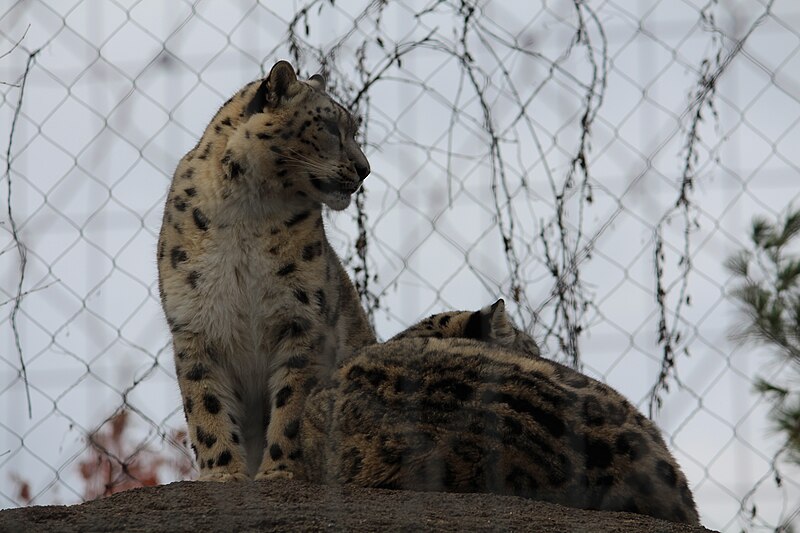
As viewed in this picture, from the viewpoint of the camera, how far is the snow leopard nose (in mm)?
5801

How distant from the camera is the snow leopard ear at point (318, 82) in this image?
5918mm

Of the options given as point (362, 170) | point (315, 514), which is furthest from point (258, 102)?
point (315, 514)

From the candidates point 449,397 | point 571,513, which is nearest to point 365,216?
point 449,397

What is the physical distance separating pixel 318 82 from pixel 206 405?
156 cm

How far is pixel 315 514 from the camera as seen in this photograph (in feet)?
13.4

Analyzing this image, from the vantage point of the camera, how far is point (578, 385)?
15.3 ft

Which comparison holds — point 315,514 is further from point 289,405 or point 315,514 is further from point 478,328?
point 478,328

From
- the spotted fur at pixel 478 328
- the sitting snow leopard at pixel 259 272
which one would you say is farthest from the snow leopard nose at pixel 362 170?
the spotted fur at pixel 478 328

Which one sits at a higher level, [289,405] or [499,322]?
[499,322]

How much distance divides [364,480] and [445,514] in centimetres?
57

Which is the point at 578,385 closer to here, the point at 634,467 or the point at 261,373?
the point at 634,467

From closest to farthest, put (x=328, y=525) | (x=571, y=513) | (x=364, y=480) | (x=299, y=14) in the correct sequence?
1. (x=328, y=525)
2. (x=571, y=513)
3. (x=364, y=480)
4. (x=299, y=14)

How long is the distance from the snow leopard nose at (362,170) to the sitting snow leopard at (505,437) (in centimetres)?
131

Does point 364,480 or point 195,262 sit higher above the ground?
point 195,262
